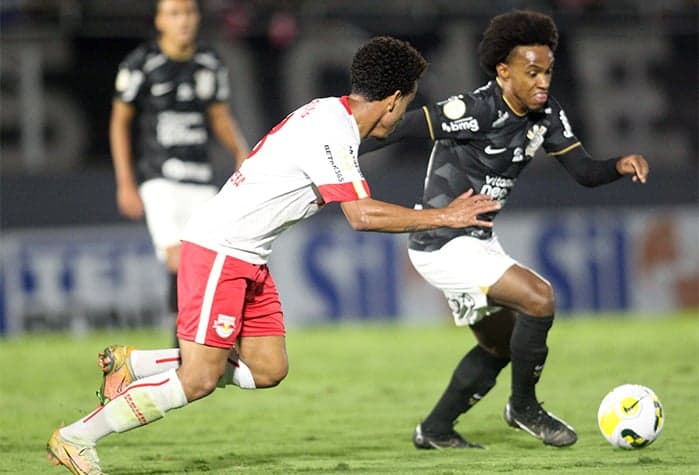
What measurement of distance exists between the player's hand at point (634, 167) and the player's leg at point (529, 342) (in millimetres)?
706

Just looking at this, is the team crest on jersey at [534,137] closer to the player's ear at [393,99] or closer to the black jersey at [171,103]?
the player's ear at [393,99]

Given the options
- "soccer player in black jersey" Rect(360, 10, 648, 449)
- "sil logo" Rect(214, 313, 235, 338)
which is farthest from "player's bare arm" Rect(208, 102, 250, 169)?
"sil logo" Rect(214, 313, 235, 338)

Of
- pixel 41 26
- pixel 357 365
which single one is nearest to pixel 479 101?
pixel 357 365

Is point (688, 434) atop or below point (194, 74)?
below

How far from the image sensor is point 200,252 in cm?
631

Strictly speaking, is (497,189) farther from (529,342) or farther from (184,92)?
(184,92)

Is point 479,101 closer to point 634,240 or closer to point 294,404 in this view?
point 294,404

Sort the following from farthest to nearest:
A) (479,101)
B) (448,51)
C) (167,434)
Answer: (448,51) → (167,434) → (479,101)

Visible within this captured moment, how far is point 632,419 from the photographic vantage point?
271 inches

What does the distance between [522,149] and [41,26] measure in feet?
31.4

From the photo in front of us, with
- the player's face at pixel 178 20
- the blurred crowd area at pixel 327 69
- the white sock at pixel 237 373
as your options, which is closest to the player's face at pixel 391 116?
the white sock at pixel 237 373

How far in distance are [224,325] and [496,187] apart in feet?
6.28

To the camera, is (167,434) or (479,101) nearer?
(479,101)

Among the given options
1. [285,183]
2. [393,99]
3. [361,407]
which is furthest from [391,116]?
[361,407]
